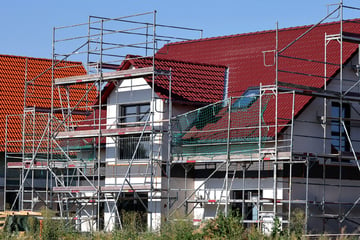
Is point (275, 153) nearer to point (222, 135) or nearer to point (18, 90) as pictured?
point (222, 135)

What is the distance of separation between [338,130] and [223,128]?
3.73 meters

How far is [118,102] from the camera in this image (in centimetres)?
3634

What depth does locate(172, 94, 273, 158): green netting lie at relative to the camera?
104 ft

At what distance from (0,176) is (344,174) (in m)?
16.8

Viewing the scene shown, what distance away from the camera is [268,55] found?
118 ft

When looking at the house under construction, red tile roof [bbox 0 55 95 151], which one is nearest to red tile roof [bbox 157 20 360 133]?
the house under construction

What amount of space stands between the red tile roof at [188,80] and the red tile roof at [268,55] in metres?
0.55

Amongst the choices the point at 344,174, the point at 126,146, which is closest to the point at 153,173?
the point at 126,146

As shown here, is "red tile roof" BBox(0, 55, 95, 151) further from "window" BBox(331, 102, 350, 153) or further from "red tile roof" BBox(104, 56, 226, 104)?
"window" BBox(331, 102, 350, 153)

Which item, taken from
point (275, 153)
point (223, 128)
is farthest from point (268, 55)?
point (275, 153)

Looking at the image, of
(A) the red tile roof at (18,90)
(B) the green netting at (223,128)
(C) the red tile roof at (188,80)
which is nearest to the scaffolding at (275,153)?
(B) the green netting at (223,128)

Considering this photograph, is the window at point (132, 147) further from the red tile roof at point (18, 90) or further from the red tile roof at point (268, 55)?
the red tile roof at point (18, 90)

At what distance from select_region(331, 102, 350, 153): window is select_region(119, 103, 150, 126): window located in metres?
6.52

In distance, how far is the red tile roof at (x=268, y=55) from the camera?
3288cm
